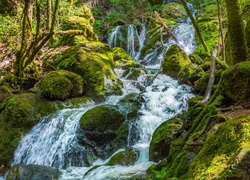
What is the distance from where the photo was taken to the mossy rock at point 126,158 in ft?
19.5

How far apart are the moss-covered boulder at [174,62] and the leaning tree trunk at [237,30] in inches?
237

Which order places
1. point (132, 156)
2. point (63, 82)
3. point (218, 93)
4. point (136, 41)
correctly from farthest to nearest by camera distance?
point (136, 41) < point (63, 82) < point (132, 156) < point (218, 93)

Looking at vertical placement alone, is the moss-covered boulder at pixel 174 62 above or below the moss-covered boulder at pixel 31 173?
above

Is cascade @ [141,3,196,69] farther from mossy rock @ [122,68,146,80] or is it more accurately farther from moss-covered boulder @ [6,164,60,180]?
moss-covered boulder @ [6,164,60,180]

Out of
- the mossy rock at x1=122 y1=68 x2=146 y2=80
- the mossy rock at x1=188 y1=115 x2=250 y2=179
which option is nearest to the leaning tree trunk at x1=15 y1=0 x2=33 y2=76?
the mossy rock at x1=122 y1=68 x2=146 y2=80

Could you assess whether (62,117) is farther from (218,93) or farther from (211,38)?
(211,38)

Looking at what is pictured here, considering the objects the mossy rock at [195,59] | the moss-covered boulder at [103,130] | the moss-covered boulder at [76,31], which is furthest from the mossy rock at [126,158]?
the moss-covered boulder at [76,31]

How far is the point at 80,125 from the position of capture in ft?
24.0

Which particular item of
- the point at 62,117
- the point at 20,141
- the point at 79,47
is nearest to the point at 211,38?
the point at 79,47

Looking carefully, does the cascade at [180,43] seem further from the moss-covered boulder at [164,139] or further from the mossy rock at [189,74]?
the moss-covered boulder at [164,139]

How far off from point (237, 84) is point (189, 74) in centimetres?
609

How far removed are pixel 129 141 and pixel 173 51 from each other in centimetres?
590

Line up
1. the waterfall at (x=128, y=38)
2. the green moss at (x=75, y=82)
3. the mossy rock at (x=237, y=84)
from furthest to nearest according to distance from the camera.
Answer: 1. the waterfall at (x=128, y=38)
2. the green moss at (x=75, y=82)
3. the mossy rock at (x=237, y=84)

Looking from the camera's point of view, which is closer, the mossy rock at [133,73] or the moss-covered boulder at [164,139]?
the moss-covered boulder at [164,139]
